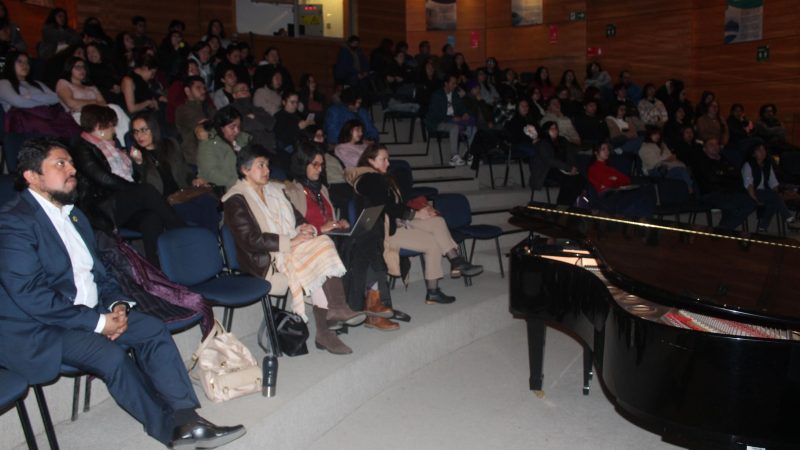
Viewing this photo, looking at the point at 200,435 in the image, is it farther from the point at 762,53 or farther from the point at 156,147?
the point at 762,53

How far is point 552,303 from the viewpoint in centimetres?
364

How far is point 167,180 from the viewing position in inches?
192

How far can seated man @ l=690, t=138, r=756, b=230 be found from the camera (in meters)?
→ 7.98

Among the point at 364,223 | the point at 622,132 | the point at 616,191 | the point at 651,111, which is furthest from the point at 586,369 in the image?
the point at 651,111

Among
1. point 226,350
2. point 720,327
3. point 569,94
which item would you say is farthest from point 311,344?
point 569,94

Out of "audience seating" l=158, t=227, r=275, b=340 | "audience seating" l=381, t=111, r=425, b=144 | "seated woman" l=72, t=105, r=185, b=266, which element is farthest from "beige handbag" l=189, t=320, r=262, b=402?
"audience seating" l=381, t=111, r=425, b=144

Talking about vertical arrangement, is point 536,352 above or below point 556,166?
below

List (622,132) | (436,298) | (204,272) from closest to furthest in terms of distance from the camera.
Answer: (204,272) < (436,298) < (622,132)

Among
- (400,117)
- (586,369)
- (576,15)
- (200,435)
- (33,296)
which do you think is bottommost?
(586,369)

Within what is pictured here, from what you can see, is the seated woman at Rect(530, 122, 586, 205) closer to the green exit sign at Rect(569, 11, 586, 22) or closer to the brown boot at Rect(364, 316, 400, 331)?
the brown boot at Rect(364, 316, 400, 331)

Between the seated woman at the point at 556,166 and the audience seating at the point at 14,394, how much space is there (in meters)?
5.83

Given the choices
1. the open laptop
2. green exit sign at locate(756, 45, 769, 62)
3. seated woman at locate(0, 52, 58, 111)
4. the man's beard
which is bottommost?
the open laptop

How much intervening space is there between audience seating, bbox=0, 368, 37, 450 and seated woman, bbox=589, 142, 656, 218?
570 centimetres

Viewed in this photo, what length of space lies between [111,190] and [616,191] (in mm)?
4834
